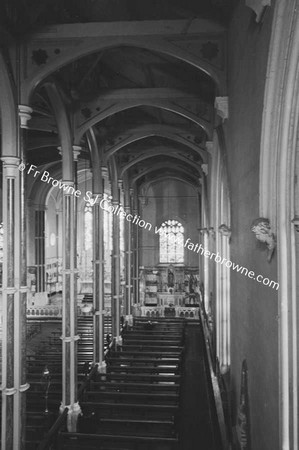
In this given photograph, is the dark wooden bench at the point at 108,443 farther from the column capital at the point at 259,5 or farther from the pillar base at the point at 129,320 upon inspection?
the pillar base at the point at 129,320

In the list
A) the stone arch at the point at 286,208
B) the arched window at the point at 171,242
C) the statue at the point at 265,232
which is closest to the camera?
the stone arch at the point at 286,208

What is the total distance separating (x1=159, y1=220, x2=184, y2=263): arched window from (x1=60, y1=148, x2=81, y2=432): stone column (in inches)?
738

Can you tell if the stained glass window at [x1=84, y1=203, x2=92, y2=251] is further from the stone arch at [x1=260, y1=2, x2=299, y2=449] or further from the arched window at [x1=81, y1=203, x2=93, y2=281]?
the stone arch at [x1=260, y1=2, x2=299, y2=449]

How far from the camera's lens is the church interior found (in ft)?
11.8

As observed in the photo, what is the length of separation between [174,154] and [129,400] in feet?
31.4

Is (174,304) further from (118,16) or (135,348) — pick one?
(118,16)

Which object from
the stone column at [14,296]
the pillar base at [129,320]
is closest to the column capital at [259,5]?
the stone column at [14,296]

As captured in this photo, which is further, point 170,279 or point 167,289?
point 170,279

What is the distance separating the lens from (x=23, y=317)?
7102mm

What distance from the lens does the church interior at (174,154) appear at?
3.61 meters

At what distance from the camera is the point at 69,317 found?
9750 millimetres

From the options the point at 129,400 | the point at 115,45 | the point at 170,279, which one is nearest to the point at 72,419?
the point at 129,400

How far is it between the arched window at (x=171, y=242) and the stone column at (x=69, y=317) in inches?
738

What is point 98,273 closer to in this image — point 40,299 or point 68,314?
point 68,314
